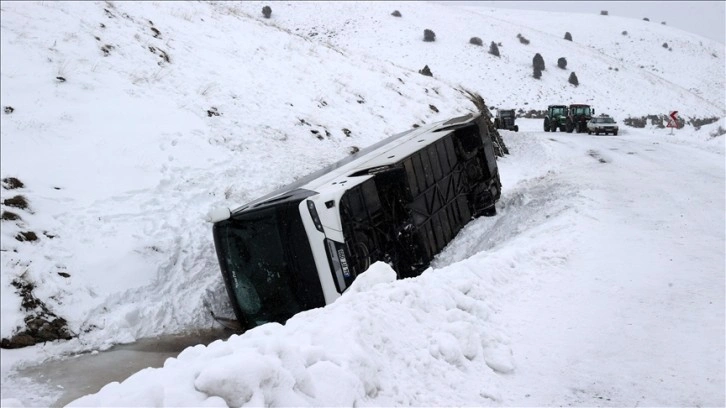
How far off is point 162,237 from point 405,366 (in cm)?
677

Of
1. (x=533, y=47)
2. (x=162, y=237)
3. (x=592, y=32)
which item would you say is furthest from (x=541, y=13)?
(x=162, y=237)

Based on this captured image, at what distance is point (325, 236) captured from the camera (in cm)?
727

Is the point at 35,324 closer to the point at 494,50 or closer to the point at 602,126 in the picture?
the point at 602,126

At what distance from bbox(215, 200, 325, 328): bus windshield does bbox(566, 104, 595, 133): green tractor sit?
27.3 metres

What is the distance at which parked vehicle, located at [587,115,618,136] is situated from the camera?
92.2 ft

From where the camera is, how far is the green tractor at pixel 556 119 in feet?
106

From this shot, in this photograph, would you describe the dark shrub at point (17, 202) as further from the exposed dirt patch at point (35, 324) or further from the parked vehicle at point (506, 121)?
the parked vehicle at point (506, 121)

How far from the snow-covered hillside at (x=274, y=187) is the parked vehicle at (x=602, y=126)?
4360mm

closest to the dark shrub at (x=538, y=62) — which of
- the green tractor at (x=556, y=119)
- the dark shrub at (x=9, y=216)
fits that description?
the green tractor at (x=556, y=119)

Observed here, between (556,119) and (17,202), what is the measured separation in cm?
3025

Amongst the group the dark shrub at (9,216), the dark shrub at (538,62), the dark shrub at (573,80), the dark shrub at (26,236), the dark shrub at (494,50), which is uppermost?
the dark shrub at (9,216)

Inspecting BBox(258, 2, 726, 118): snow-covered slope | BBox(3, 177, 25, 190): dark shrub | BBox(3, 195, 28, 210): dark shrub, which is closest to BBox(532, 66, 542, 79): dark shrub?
BBox(258, 2, 726, 118): snow-covered slope

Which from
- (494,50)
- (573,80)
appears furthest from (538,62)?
(494,50)

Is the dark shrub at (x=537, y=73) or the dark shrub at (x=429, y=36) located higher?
the dark shrub at (x=429, y=36)
